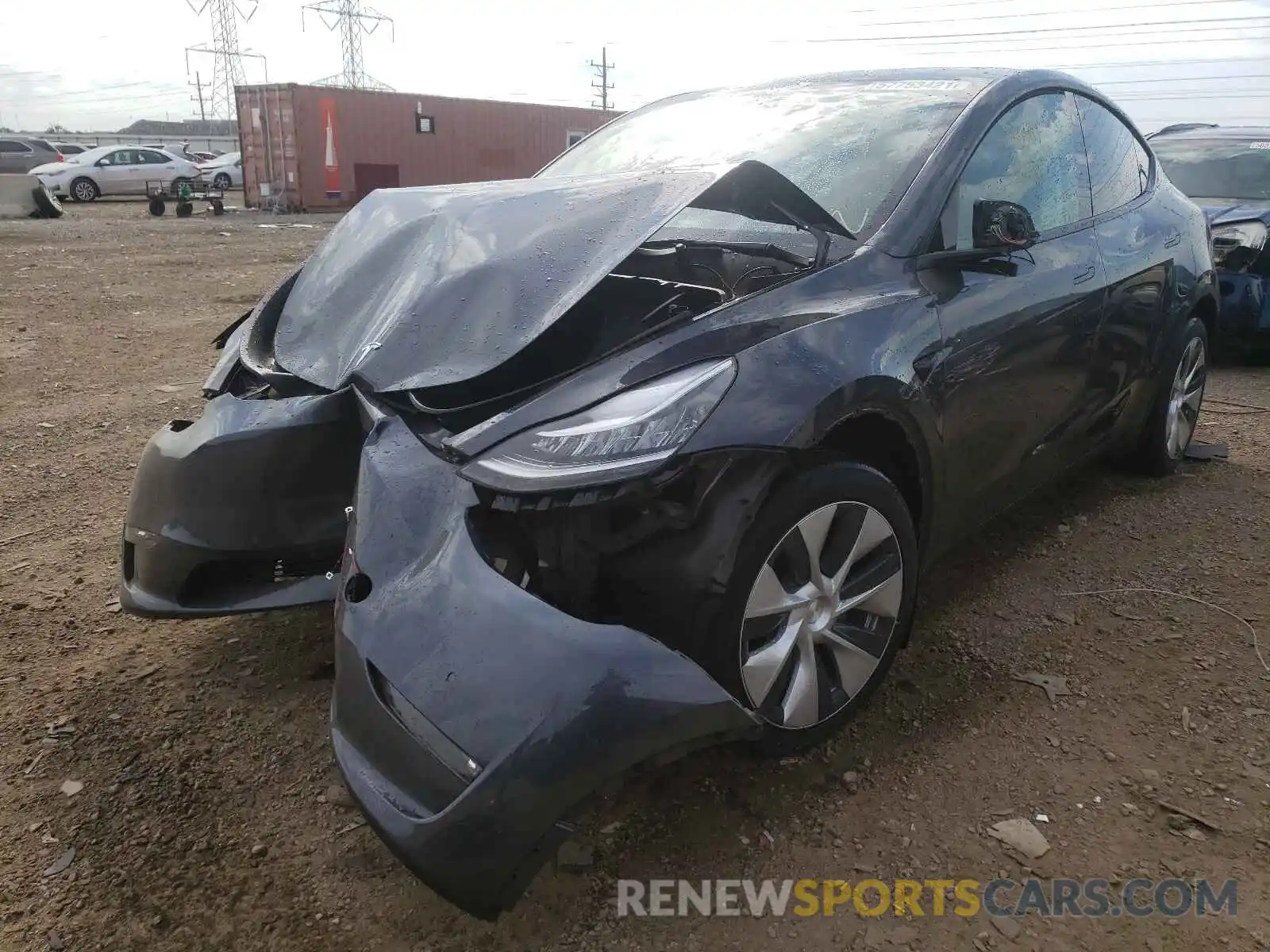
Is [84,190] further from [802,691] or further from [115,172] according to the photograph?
[802,691]

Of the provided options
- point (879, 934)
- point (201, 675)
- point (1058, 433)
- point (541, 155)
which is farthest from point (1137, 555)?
point (541, 155)

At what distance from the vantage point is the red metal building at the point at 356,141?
2177 cm

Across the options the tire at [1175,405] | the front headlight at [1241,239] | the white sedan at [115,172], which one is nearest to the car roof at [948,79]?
the tire at [1175,405]

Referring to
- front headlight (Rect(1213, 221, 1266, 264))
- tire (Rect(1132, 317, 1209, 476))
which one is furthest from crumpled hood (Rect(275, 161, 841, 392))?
front headlight (Rect(1213, 221, 1266, 264))

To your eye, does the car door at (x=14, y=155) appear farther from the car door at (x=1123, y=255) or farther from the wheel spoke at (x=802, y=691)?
the wheel spoke at (x=802, y=691)

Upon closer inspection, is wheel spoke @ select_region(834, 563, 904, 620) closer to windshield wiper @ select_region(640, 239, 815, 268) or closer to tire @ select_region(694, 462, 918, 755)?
tire @ select_region(694, 462, 918, 755)

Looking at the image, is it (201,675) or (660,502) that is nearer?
(660,502)

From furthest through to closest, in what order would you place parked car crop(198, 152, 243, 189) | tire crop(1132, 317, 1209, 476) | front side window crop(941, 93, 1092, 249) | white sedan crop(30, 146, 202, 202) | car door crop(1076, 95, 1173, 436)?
parked car crop(198, 152, 243, 189) < white sedan crop(30, 146, 202, 202) < tire crop(1132, 317, 1209, 476) < car door crop(1076, 95, 1173, 436) < front side window crop(941, 93, 1092, 249)

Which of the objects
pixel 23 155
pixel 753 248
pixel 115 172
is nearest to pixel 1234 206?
pixel 753 248

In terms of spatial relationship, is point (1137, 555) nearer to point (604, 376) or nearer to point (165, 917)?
point (604, 376)

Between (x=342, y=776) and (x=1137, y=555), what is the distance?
290 centimetres

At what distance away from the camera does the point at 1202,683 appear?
263 cm

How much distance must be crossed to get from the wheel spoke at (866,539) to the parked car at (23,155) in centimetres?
2746

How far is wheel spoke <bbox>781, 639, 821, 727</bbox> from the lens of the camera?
2098 millimetres
